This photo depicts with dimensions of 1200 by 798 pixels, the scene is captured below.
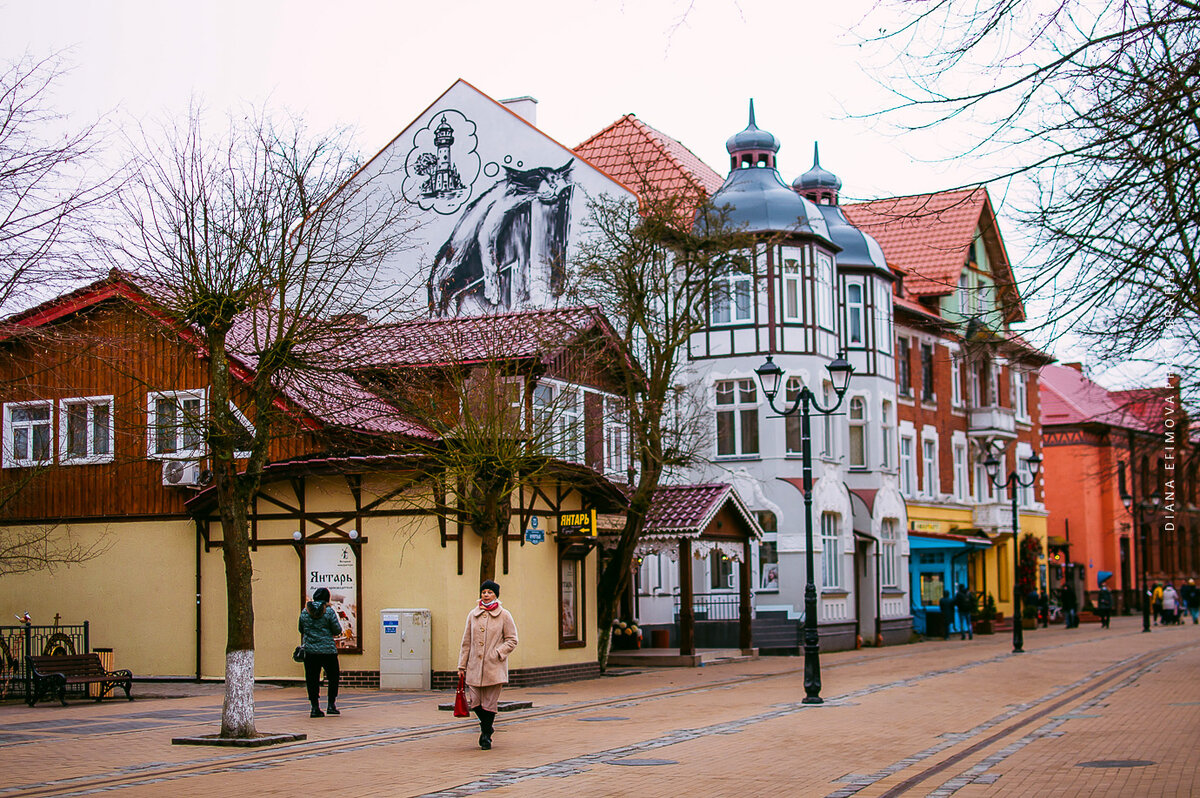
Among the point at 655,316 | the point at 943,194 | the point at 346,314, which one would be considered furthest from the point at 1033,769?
the point at 655,316

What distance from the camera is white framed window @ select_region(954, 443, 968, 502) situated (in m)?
51.5

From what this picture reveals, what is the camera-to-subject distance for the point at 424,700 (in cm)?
2245

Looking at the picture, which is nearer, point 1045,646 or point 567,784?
point 567,784

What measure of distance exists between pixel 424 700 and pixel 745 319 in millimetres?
19677

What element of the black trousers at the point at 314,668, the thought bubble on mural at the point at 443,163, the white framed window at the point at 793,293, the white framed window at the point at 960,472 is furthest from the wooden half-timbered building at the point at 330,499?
the white framed window at the point at 960,472

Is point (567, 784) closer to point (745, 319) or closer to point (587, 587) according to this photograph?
point (587, 587)

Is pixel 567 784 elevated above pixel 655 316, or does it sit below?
below

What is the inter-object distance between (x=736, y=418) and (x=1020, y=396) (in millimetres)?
22337

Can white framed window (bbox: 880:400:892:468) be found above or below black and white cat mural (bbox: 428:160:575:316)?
below

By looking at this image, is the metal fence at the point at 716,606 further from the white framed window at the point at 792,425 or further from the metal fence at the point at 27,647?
the metal fence at the point at 27,647

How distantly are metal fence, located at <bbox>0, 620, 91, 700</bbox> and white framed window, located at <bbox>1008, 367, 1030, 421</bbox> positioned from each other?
3919 cm

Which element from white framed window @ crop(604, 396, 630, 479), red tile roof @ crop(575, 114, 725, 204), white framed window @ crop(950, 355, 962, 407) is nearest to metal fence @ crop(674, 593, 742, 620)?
white framed window @ crop(604, 396, 630, 479)

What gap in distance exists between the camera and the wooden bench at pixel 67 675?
2220 centimetres

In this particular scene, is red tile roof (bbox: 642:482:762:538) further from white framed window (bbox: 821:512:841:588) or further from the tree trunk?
white framed window (bbox: 821:512:841:588)
